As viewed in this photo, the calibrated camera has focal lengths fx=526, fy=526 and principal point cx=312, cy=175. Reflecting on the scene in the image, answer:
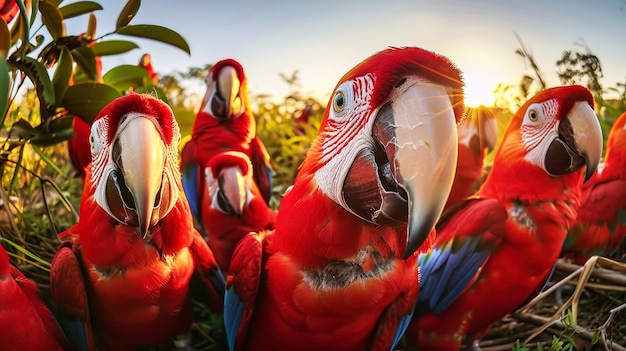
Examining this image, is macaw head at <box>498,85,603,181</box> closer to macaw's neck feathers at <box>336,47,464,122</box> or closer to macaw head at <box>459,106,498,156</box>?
macaw head at <box>459,106,498,156</box>

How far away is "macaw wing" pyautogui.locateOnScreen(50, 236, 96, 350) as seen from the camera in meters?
0.90

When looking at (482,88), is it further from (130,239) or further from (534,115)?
(130,239)

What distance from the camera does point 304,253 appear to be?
87cm

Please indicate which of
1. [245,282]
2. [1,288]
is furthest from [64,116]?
[245,282]

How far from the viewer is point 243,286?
96 cm

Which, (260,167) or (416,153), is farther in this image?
(260,167)

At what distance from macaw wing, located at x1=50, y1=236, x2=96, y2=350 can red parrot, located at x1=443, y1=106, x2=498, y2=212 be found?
81 centimetres

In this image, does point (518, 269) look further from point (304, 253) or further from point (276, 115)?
point (276, 115)

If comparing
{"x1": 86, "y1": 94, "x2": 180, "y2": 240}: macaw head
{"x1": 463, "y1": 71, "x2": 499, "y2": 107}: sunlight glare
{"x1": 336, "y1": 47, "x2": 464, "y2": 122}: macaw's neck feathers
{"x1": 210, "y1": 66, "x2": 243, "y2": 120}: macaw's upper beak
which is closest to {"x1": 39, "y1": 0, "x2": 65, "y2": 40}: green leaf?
{"x1": 86, "y1": 94, "x2": 180, "y2": 240}: macaw head

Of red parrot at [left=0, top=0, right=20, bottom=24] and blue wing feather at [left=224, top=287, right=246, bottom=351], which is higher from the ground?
red parrot at [left=0, top=0, right=20, bottom=24]

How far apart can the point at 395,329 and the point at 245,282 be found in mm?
286

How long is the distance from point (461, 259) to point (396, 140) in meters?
0.54

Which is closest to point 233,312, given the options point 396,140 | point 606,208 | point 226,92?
point 396,140

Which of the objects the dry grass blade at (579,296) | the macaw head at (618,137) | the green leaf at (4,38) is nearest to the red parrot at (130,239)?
the green leaf at (4,38)
